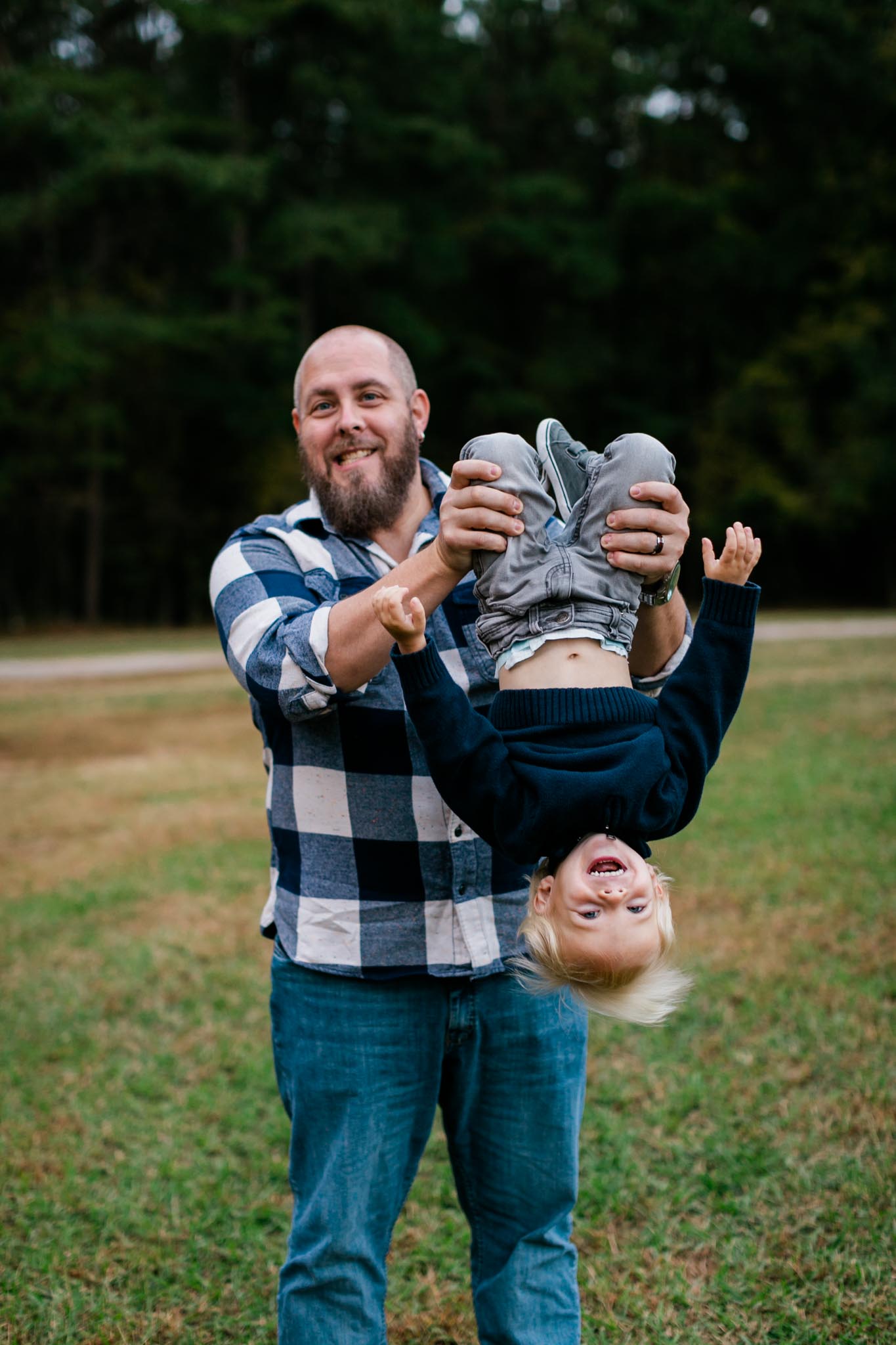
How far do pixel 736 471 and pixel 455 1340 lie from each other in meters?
26.0

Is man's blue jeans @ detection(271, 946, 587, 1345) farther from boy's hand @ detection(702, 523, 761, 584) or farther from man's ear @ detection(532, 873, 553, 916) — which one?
boy's hand @ detection(702, 523, 761, 584)

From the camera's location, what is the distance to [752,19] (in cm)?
2762

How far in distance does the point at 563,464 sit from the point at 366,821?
0.79 m

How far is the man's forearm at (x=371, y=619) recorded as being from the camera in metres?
1.87

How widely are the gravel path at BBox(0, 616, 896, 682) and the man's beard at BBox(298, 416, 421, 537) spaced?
13.1 meters

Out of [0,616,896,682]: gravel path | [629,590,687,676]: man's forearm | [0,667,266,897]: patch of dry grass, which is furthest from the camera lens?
[0,616,896,682]: gravel path

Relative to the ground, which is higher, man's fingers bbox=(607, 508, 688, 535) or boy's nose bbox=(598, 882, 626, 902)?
man's fingers bbox=(607, 508, 688, 535)

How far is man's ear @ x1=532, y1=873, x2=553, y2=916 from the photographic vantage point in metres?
2.06

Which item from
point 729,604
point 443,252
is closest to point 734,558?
point 729,604

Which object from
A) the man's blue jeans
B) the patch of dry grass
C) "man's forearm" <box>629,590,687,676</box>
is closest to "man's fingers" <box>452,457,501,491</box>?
"man's forearm" <box>629,590,687,676</box>

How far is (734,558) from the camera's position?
1.99m

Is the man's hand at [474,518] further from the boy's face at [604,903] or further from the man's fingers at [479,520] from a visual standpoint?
the boy's face at [604,903]

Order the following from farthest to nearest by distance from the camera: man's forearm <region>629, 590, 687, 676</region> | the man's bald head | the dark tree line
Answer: the dark tree line, the man's bald head, man's forearm <region>629, 590, 687, 676</region>

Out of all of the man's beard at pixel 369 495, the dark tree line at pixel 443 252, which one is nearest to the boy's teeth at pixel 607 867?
the man's beard at pixel 369 495
